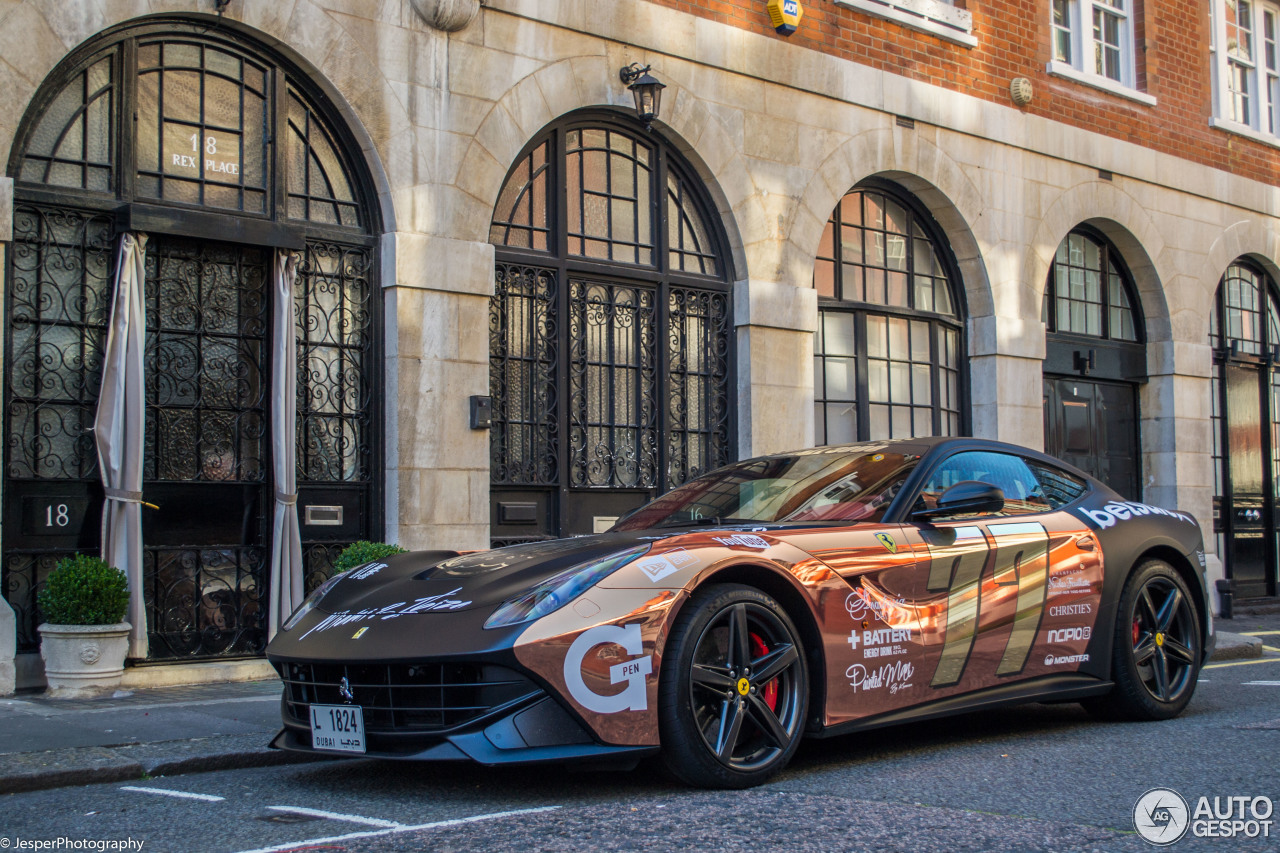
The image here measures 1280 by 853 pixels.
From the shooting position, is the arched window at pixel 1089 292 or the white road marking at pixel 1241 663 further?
the arched window at pixel 1089 292

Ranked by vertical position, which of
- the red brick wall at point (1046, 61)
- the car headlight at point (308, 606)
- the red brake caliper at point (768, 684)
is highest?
the red brick wall at point (1046, 61)

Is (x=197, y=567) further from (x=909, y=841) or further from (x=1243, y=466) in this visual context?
(x=1243, y=466)

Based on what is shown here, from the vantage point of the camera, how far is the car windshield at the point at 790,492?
5.59m

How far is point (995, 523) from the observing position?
5.87 metres

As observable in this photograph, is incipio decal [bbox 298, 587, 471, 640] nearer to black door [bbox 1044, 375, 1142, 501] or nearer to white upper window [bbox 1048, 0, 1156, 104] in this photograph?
black door [bbox 1044, 375, 1142, 501]

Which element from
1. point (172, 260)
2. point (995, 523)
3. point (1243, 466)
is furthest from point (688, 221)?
point (1243, 466)

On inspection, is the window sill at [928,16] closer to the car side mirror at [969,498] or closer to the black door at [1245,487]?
the black door at [1245,487]

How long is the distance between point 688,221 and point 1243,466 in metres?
10.1

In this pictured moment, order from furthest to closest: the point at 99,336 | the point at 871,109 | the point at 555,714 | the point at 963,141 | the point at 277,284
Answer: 1. the point at 963,141
2. the point at 871,109
3. the point at 277,284
4. the point at 99,336
5. the point at 555,714

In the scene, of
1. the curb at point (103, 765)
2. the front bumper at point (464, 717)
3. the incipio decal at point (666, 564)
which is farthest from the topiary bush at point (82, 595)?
the incipio decal at point (666, 564)

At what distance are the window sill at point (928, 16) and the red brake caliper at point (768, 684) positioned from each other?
9.61 meters

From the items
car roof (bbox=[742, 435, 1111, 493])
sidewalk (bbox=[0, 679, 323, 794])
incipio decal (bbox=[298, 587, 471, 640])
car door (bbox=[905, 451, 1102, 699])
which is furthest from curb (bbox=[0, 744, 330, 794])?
car door (bbox=[905, 451, 1102, 699])

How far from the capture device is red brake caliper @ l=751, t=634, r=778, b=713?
4828 millimetres

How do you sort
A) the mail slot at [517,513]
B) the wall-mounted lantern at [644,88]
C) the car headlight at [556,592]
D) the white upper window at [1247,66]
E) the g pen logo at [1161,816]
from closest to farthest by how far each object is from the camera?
the g pen logo at [1161,816]
the car headlight at [556,592]
the mail slot at [517,513]
the wall-mounted lantern at [644,88]
the white upper window at [1247,66]
